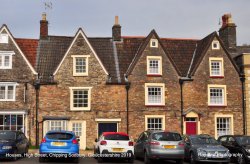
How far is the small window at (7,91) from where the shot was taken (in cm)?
3206

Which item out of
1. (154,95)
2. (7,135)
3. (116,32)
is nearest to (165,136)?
(7,135)

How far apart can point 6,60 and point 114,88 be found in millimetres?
9604

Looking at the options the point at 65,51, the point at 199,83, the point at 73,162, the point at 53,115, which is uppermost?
the point at 65,51

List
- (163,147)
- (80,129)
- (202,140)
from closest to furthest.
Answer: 1. (163,147)
2. (202,140)
3. (80,129)

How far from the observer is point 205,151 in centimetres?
1980

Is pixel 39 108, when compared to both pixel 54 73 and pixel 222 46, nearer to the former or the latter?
pixel 54 73

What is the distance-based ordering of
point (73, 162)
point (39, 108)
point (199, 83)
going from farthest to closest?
point (199, 83), point (39, 108), point (73, 162)

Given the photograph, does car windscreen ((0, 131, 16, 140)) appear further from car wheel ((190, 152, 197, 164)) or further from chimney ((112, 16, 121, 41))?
chimney ((112, 16, 121, 41))

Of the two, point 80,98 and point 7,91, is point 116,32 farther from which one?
point 7,91

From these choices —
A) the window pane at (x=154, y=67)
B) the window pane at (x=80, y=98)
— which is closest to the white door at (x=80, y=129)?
the window pane at (x=80, y=98)

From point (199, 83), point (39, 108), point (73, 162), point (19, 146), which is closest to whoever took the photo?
point (73, 162)

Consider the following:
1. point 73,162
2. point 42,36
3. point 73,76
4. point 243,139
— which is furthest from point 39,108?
point 243,139

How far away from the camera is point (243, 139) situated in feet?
73.3

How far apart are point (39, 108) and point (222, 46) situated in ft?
56.9
